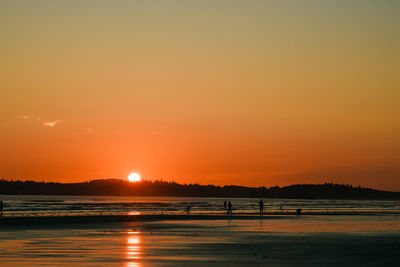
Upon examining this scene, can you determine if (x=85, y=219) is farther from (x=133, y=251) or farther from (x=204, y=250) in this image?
(x=204, y=250)

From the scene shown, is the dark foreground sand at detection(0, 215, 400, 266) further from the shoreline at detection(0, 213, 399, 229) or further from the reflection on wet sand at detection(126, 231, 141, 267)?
the shoreline at detection(0, 213, 399, 229)

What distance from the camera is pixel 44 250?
3005 centimetres

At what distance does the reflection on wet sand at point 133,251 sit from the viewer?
25.2 metres

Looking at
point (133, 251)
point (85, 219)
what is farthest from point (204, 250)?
point (85, 219)

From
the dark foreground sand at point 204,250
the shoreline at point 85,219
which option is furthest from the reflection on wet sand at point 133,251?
the shoreline at point 85,219

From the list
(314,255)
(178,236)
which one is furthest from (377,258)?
(178,236)

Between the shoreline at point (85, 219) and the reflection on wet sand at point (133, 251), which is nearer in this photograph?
the reflection on wet sand at point (133, 251)

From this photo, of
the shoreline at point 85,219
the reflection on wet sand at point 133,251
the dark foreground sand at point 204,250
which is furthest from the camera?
the shoreline at point 85,219

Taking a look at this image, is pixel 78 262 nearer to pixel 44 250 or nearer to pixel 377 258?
pixel 44 250

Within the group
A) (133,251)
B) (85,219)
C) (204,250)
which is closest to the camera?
(133,251)

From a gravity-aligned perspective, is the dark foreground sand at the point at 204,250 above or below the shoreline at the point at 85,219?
below

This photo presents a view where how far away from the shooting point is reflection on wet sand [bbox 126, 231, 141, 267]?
25.2m

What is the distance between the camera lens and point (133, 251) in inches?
1177

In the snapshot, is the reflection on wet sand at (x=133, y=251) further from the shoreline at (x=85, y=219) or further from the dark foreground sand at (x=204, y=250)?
the shoreline at (x=85, y=219)
